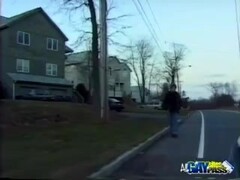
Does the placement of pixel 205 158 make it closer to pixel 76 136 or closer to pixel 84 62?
pixel 76 136

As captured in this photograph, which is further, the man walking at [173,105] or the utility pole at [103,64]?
the utility pole at [103,64]

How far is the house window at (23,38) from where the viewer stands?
53.5 meters

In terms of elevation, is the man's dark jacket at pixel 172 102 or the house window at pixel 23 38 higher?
the house window at pixel 23 38

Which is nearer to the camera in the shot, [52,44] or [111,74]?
[52,44]

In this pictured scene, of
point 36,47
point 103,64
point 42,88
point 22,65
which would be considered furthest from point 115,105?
point 103,64

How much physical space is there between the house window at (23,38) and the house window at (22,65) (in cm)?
184

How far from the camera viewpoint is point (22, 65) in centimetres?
5472

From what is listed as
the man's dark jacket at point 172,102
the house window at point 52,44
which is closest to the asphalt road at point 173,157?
the man's dark jacket at point 172,102

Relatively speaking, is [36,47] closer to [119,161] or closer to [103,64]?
[103,64]

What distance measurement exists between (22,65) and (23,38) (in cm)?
290

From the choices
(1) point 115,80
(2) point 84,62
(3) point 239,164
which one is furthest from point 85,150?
(1) point 115,80

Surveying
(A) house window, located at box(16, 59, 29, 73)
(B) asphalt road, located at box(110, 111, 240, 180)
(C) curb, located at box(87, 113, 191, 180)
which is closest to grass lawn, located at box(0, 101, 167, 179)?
(C) curb, located at box(87, 113, 191, 180)

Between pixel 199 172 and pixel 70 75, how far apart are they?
90.4 metres

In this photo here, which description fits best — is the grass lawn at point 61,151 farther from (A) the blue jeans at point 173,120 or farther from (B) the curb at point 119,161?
(A) the blue jeans at point 173,120
